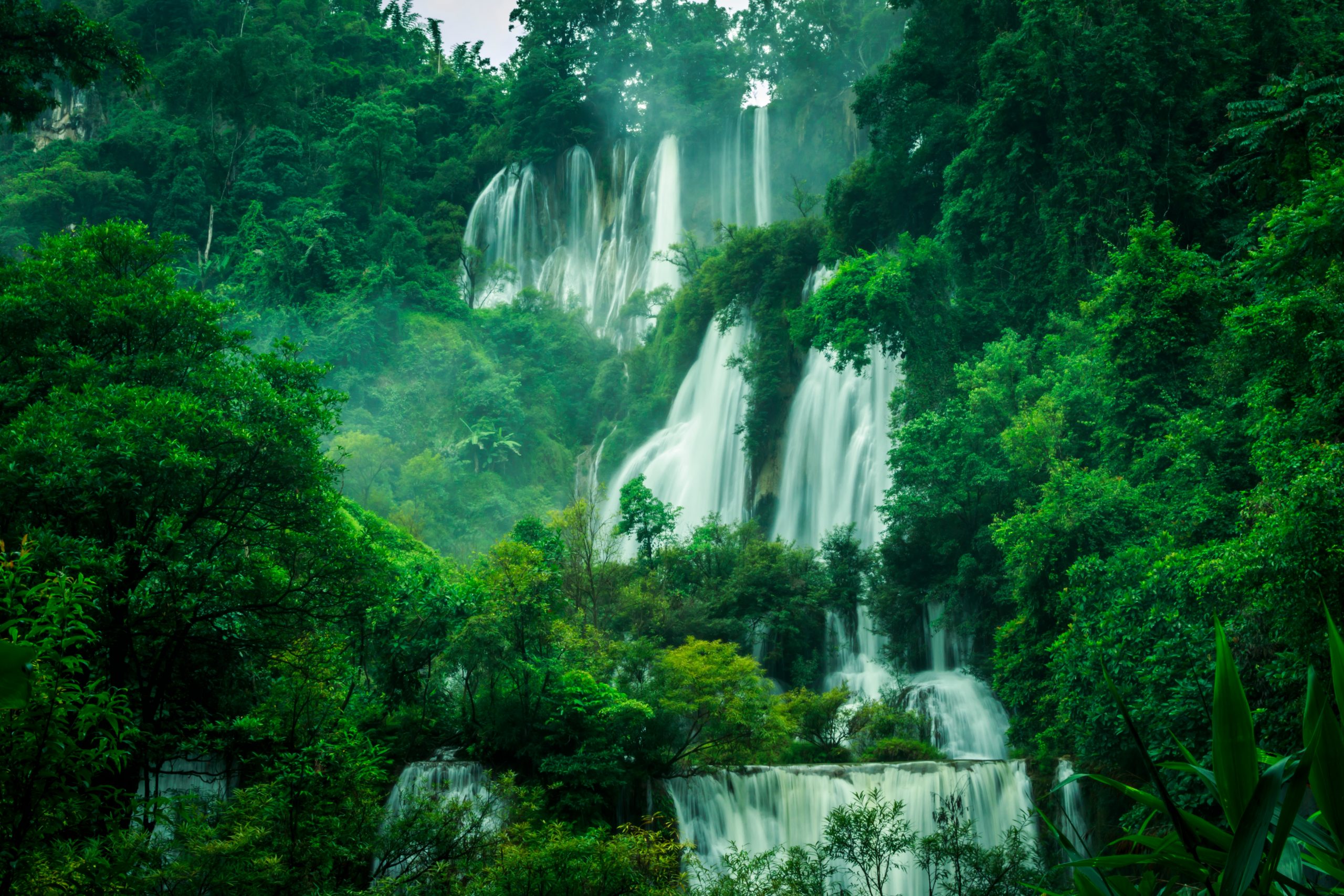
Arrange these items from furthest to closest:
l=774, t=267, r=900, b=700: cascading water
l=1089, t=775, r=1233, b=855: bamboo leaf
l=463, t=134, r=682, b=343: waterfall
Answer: l=463, t=134, r=682, b=343: waterfall < l=774, t=267, r=900, b=700: cascading water < l=1089, t=775, r=1233, b=855: bamboo leaf

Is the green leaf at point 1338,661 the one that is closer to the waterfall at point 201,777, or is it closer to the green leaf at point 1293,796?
the green leaf at point 1293,796

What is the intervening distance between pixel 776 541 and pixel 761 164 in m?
24.5

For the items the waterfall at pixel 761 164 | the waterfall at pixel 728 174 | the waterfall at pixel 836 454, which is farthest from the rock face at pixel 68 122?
the waterfall at pixel 836 454

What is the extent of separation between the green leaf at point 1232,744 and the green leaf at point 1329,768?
150 mm

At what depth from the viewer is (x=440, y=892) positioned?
10.0m

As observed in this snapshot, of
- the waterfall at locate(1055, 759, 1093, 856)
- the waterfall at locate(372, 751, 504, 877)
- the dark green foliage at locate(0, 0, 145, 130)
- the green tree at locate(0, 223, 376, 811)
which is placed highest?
the dark green foliage at locate(0, 0, 145, 130)

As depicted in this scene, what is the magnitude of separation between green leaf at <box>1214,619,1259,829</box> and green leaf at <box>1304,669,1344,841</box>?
15 centimetres

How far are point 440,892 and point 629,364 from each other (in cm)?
3168

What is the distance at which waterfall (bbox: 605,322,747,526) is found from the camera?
31828 mm

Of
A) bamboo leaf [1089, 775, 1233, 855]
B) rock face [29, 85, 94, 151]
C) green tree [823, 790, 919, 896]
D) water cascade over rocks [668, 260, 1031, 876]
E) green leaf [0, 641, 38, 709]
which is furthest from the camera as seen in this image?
rock face [29, 85, 94, 151]

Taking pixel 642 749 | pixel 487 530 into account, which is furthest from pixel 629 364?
pixel 642 749

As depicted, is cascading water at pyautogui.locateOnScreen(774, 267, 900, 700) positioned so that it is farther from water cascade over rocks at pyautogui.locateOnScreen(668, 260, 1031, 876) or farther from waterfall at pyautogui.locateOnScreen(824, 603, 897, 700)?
waterfall at pyautogui.locateOnScreen(824, 603, 897, 700)

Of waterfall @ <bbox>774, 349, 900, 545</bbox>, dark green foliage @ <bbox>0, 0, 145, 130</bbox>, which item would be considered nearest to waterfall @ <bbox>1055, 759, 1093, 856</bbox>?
waterfall @ <bbox>774, 349, 900, 545</bbox>

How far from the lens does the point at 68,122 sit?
165 ft
